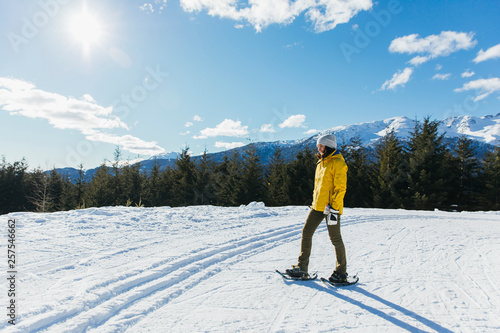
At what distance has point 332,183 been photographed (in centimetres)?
351

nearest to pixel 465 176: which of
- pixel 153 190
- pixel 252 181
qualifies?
pixel 252 181

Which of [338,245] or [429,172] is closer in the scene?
[338,245]

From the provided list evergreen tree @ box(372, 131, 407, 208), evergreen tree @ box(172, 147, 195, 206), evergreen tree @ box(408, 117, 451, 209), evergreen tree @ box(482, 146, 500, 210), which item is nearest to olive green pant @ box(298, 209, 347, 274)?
evergreen tree @ box(408, 117, 451, 209)

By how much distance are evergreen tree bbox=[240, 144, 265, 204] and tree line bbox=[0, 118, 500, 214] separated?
0.10 feet

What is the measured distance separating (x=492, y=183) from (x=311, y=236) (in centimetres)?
2590

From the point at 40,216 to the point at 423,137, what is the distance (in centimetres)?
2719

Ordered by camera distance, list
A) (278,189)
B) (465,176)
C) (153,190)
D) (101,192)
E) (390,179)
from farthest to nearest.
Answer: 1. (153,190)
2. (101,192)
3. (278,189)
4. (465,176)
5. (390,179)

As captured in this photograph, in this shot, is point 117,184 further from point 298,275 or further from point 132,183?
point 298,275

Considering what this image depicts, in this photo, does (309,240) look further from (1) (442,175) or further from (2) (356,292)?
(1) (442,175)

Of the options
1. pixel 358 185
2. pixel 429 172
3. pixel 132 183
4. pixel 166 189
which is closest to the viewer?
pixel 429 172

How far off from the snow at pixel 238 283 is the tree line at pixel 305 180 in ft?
34.0

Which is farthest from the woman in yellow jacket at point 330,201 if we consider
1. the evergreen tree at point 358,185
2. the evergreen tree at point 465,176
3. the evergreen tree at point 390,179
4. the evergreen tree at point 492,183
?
the evergreen tree at point 465,176

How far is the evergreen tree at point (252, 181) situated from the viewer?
2694cm

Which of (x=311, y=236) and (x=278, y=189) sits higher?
(x=278, y=189)
